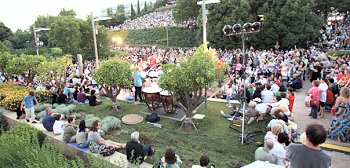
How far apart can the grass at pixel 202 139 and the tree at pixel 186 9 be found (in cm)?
3511

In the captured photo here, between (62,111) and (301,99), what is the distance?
396 inches

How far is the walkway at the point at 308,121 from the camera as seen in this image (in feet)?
22.3

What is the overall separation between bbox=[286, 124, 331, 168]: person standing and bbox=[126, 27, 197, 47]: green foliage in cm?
4211

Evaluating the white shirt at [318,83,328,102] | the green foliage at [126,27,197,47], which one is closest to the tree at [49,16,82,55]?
the green foliage at [126,27,197,47]

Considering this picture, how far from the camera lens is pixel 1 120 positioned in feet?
36.8

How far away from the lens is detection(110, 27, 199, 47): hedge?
46656mm

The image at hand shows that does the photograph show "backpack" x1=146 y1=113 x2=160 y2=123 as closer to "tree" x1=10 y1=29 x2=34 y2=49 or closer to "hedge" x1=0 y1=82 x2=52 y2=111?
"hedge" x1=0 y1=82 x2=52 y2=111

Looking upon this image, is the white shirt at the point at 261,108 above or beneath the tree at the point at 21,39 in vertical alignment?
beneath

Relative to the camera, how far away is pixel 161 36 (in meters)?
52.4

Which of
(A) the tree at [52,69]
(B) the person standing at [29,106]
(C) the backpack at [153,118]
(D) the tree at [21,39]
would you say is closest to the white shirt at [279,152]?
(C) the backpack at [153,118]

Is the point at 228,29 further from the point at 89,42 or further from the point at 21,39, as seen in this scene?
the point at 21,39

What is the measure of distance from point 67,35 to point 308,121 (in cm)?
3420

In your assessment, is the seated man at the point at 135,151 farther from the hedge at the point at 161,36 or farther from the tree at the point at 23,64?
the hedge at the point at 161,36

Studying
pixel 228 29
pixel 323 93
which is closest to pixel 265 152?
pixel 228 29
